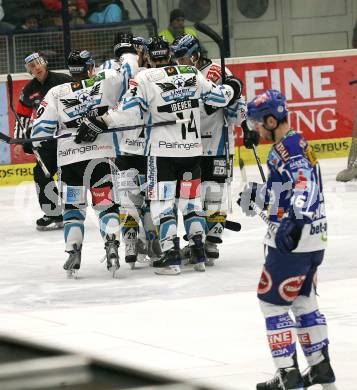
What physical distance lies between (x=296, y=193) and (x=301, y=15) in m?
14.8

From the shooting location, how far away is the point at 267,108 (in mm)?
4547

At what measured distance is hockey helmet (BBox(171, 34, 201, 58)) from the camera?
841cm

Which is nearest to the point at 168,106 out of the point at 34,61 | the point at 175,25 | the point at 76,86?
the point at 76,86

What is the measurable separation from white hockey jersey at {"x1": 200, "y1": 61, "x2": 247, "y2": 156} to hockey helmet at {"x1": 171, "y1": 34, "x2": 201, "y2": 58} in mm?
272

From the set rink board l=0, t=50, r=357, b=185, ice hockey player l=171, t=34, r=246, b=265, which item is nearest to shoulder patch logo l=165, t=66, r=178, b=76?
ice hockey player l=171, t=34, r=246, b=265

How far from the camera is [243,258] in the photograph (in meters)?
9.14

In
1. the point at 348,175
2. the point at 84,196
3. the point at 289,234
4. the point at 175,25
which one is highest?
the point at 175,25

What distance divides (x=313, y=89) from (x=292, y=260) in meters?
11.7

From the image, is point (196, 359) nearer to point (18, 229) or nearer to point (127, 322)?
point (127, 322)

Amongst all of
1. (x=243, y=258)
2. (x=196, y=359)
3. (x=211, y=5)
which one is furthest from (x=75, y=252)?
(x=211, y=5)

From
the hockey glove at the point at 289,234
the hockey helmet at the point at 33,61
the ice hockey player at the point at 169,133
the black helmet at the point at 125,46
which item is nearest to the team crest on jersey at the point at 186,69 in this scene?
the ice hockey player at the point at 169,133

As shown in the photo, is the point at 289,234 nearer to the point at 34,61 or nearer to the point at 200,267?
the point at 200,267

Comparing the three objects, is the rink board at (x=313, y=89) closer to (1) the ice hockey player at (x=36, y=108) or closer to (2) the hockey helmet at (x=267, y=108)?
(1) the ice hockey player at (x=36, y=108)

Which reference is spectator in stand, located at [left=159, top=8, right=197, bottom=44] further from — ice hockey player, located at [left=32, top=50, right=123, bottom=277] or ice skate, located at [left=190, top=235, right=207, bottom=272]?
ice skate, located at [left=190, top=235, right=207, bottom=272]
